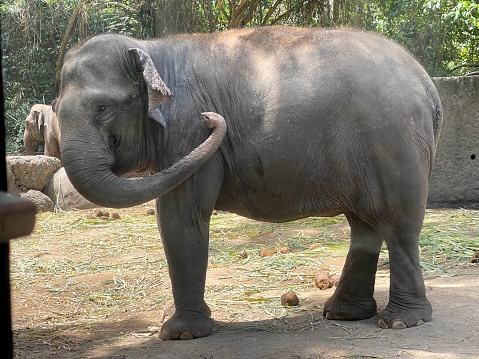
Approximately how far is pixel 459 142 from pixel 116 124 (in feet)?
21.5

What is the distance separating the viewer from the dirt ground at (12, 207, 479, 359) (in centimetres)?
424

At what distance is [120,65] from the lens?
457cm

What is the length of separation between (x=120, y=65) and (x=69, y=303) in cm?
229

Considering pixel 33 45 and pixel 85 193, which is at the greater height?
pixel 33 45

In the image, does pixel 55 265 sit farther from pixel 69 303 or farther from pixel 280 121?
pixel 280 121

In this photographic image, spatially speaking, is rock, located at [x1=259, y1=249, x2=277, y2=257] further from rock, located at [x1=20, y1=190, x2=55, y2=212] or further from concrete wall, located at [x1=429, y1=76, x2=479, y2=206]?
rock, located at [x1=20, y1=190, x2=55, y2=212]

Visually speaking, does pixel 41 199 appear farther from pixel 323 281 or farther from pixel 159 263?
pixel 323 281

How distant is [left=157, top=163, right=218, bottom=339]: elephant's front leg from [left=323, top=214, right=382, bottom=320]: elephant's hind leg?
0.97 m

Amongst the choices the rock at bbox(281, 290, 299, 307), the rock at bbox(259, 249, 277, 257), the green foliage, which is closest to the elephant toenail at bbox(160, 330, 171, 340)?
the rock at bbox(281, 290, 299, 307)

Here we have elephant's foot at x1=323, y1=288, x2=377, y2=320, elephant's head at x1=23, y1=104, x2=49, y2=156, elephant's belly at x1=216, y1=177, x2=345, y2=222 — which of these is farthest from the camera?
elephant's head at x1=23, y1=104, x2=49, y2=156

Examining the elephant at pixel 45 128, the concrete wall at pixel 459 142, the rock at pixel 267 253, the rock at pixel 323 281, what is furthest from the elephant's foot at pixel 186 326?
the elephant at pixel 45 128

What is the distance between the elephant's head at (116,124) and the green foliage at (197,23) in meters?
6.21

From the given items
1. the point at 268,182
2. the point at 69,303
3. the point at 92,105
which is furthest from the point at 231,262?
the point at 92,105

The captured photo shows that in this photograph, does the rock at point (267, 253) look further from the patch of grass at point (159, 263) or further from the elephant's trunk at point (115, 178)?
the elephant's trunk at point (115, 178)
